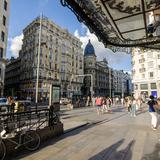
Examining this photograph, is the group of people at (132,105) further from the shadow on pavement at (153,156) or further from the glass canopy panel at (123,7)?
the glass canopy panel at (123,7)

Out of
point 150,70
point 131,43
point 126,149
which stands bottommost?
point 126,149

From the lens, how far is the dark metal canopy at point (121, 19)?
9.04 ft

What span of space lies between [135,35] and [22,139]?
512 centimetres

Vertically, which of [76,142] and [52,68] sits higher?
[52,68]

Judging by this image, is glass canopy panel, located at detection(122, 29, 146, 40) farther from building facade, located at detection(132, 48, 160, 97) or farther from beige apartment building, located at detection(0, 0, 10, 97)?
building facade, located at detection(132, 48, 160, 97)

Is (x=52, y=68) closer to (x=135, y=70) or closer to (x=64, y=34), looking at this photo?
(x=64, y=34)

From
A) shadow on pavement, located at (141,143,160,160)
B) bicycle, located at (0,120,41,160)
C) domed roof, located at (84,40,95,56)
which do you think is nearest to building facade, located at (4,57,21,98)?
domed roof, located at (84,40,95,56)

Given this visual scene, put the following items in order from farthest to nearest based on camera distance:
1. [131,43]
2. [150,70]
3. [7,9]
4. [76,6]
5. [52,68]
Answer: [52,68] → [150,70] → [7,9] → [131,43] → [76,6]

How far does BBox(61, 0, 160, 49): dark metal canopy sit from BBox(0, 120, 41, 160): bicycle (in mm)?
4269

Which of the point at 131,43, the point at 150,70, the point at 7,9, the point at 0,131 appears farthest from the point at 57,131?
the point at 150,70

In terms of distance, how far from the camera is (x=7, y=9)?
38438 millimetres

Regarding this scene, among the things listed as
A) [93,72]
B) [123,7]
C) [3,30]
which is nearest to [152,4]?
[123,7]

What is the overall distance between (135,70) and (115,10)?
196ft

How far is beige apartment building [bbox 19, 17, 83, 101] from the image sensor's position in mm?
62281
